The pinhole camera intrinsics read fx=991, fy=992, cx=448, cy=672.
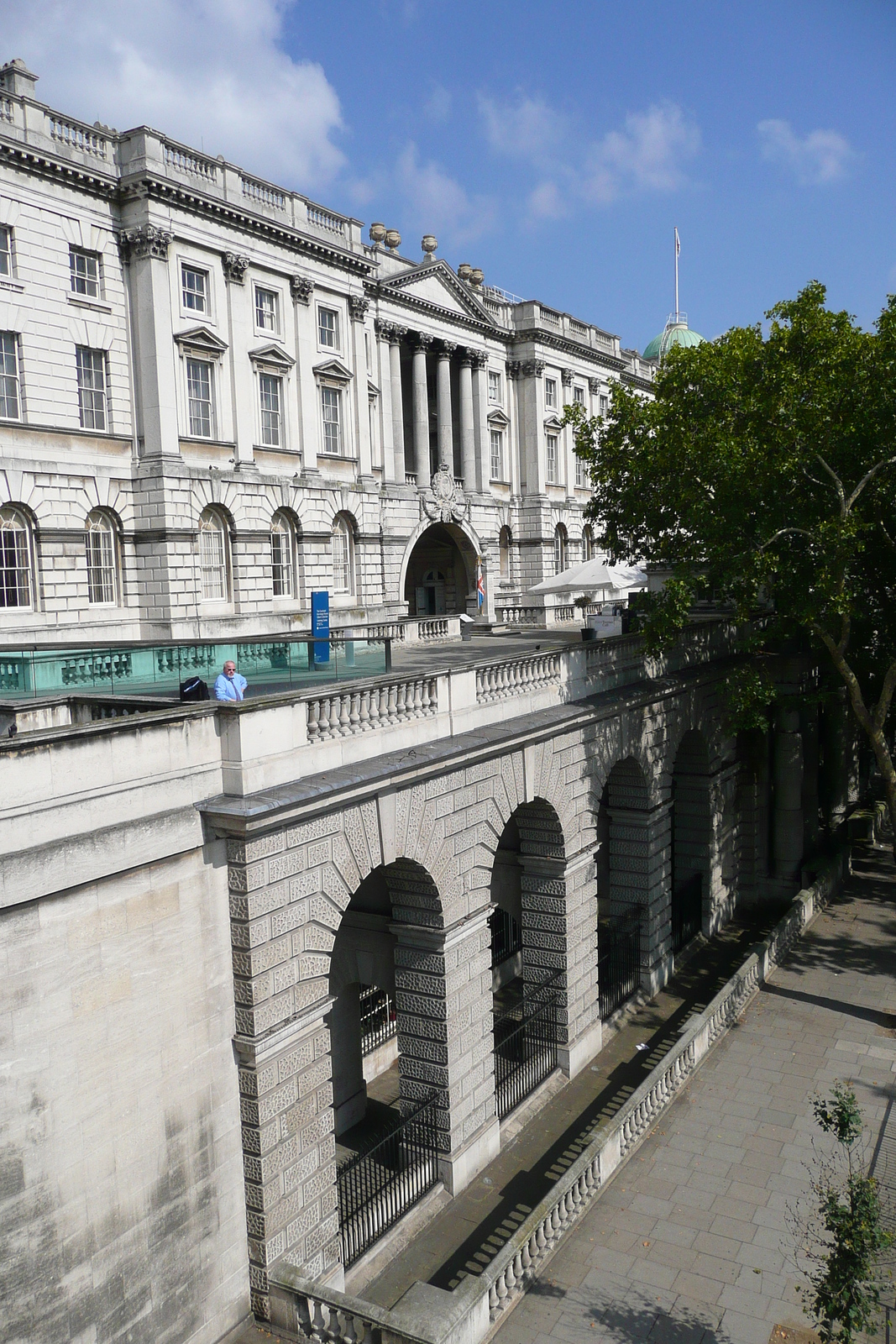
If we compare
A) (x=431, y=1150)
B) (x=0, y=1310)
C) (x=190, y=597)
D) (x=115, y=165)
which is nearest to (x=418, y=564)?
(x=190, y=597)

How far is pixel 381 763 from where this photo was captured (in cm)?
1262

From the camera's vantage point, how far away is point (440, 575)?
159 feet

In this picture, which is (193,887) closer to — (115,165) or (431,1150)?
(431,1150)

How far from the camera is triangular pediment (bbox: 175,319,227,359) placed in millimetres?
28422

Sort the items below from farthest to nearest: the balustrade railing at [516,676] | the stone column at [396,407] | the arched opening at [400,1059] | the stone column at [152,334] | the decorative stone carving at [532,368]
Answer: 1. the decorative stone carving at [532,368]
2. the stone column at [396,407]
3. the stone column at [152,334]
4. the balustrade railing at [516,676]
5. the arched opening at [400,1059]

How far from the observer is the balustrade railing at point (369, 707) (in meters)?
12.0

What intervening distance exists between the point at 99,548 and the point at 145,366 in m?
5.27

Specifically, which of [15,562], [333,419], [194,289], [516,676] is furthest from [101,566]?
[516,676]

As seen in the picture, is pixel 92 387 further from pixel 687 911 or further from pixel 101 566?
pixel 687 911

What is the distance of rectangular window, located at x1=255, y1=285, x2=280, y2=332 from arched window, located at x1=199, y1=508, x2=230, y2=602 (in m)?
6.51

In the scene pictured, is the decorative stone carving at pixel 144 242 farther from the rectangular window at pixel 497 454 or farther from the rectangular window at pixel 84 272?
the rectangular window at pixel 497 454

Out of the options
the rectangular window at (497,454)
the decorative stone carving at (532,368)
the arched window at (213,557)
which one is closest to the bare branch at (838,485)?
the arched window at (213,557)

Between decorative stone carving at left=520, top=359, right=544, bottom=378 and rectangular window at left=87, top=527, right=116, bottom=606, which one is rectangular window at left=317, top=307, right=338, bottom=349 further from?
decorative stone carving at left=520, top=359, right=544, bottom=378

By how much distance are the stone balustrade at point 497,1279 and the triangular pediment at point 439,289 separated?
104 ft
